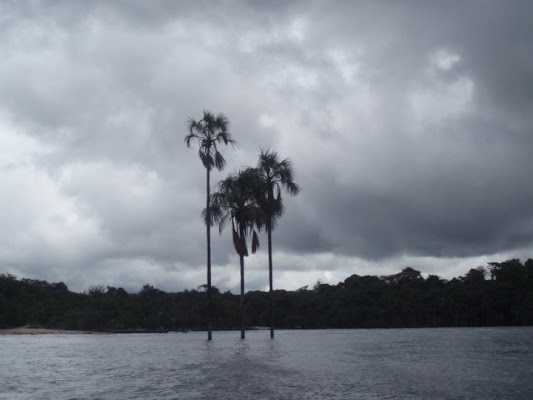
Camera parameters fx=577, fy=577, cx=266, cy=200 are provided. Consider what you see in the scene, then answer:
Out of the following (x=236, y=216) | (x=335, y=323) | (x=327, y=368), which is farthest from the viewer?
(x=335, y=323)

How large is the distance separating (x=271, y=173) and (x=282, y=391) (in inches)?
1293

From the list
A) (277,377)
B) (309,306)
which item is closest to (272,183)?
(277,377)

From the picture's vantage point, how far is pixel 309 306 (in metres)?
111

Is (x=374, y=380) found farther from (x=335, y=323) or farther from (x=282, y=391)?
(x=335, y=323)

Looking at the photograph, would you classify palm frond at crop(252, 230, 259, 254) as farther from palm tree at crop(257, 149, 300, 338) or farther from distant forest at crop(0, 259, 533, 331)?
distant forest at crop(0, 259, 533, 331)

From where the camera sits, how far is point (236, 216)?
46.5 meters

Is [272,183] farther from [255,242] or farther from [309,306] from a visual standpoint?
[309,306]

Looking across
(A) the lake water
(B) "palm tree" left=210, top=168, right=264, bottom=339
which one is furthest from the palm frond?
(A) the lake water

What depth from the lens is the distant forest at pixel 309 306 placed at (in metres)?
93.5

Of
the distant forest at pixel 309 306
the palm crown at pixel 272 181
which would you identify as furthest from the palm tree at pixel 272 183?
the distant forest at pixel 309 306

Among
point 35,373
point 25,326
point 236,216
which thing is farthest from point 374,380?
point 25,326

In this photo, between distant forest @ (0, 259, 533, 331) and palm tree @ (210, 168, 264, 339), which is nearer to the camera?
palm tree @ (210, 168, 264, 339)

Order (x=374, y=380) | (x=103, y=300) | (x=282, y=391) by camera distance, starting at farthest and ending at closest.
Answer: (x=103, y=300) < (x=374, y=380) < (x=282, y=391)

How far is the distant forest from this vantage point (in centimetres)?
9350
